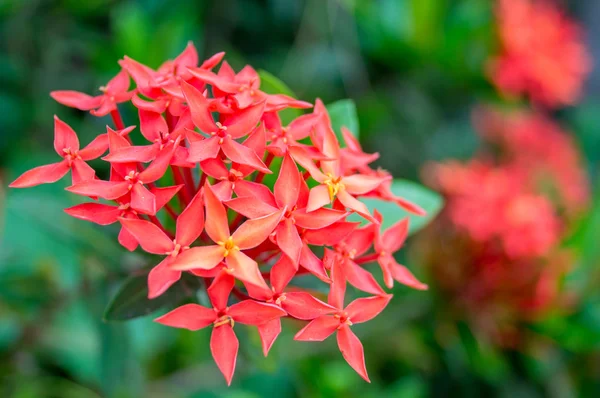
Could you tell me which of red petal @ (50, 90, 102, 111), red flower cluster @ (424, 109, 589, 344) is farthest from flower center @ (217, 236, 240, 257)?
red flower cluster @ (424, 109, 589, 344)

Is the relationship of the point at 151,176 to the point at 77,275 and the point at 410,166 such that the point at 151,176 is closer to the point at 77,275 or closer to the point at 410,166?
the point at 77,275

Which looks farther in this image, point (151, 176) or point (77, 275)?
point (77, 275)

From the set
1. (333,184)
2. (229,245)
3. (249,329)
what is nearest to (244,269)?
(229,245)

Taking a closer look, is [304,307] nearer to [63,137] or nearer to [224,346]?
[224,346]

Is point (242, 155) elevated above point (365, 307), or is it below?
above

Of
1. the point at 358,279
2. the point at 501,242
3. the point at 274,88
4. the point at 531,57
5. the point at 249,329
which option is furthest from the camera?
the point at 531,57

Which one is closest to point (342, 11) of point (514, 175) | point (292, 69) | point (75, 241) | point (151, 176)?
point (292, 69)
